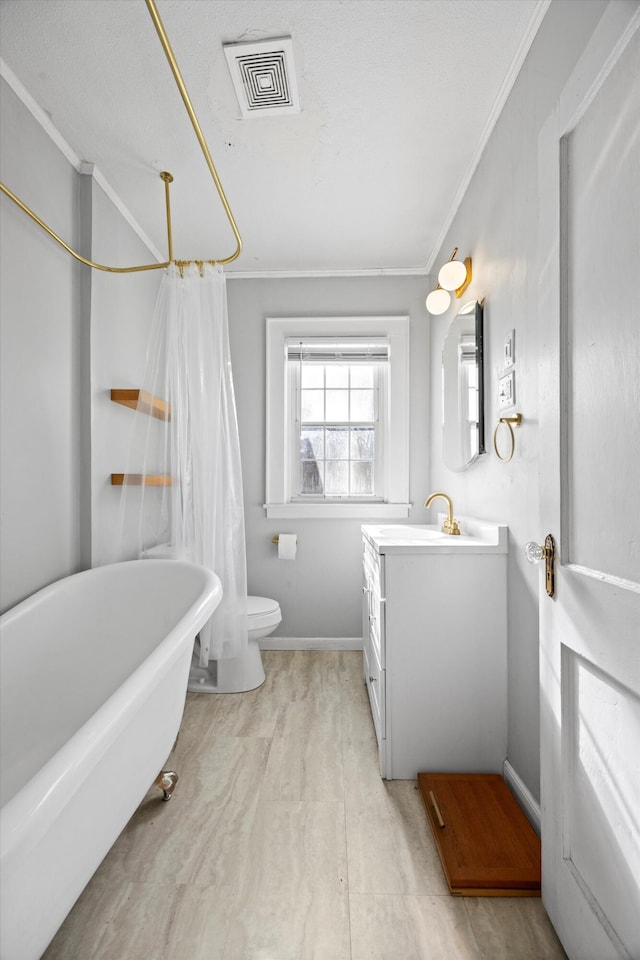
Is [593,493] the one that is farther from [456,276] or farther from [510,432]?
[456,276]

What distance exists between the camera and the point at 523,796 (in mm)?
1663

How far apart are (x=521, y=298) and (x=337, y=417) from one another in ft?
5.89

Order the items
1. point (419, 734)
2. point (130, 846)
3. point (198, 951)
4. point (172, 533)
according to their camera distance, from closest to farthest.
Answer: point (198, 951), point (130, 846), point (419, 734), point (172, 533)

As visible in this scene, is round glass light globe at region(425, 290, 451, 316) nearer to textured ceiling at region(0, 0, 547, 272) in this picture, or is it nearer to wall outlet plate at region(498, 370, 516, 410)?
textured ceiling at region(0, 0, 547, 272)

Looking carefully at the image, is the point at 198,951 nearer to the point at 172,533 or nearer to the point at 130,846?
the point at 130,846

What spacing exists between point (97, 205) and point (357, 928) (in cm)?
275

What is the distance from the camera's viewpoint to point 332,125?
1973mm

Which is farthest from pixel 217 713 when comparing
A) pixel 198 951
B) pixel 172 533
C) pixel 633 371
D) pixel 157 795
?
pixel 633 371

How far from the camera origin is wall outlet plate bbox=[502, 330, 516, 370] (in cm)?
175

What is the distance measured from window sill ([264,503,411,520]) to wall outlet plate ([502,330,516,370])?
1.57 metres

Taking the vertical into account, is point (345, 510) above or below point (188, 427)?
below

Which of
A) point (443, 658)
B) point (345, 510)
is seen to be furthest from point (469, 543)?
point (345, 510)

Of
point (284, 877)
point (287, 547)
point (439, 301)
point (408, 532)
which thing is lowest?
point (284, 877)

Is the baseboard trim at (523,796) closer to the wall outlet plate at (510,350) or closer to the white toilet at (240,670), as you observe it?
the white toilet at (240,670)
